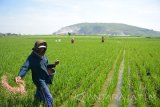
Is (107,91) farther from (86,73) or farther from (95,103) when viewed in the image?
(86,73)

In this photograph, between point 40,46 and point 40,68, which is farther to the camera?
point 40,68

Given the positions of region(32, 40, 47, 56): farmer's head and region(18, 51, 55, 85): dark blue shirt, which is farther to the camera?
region(18, 51, 55, 85): dark blue shirt

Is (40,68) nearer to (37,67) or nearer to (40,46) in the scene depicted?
(37,67)

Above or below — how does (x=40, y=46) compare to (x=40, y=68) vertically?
above

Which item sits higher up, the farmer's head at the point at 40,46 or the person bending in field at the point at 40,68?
the farmer's head at the point at 40,46

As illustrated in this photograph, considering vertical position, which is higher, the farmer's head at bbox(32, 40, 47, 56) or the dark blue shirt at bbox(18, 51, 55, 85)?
the farmer's head at bbox(32, 40, 47, 56)

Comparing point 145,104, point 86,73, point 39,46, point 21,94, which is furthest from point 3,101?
point 86,73

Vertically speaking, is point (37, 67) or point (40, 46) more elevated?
point (40, 46)

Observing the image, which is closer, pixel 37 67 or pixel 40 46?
pixel 40 46

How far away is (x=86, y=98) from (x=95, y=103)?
12.1 inches

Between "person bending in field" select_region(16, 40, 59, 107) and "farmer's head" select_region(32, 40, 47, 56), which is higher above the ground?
"farmer's head" select_region(32, 40, 47, 56)

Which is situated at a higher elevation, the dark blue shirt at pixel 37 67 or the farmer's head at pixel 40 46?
the farmer's head at pixel 40 46

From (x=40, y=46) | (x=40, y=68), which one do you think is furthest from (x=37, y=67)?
(x=40, y=46)

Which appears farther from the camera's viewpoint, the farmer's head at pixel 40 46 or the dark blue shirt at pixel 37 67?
the dark blue shirt at pixel 37 67
